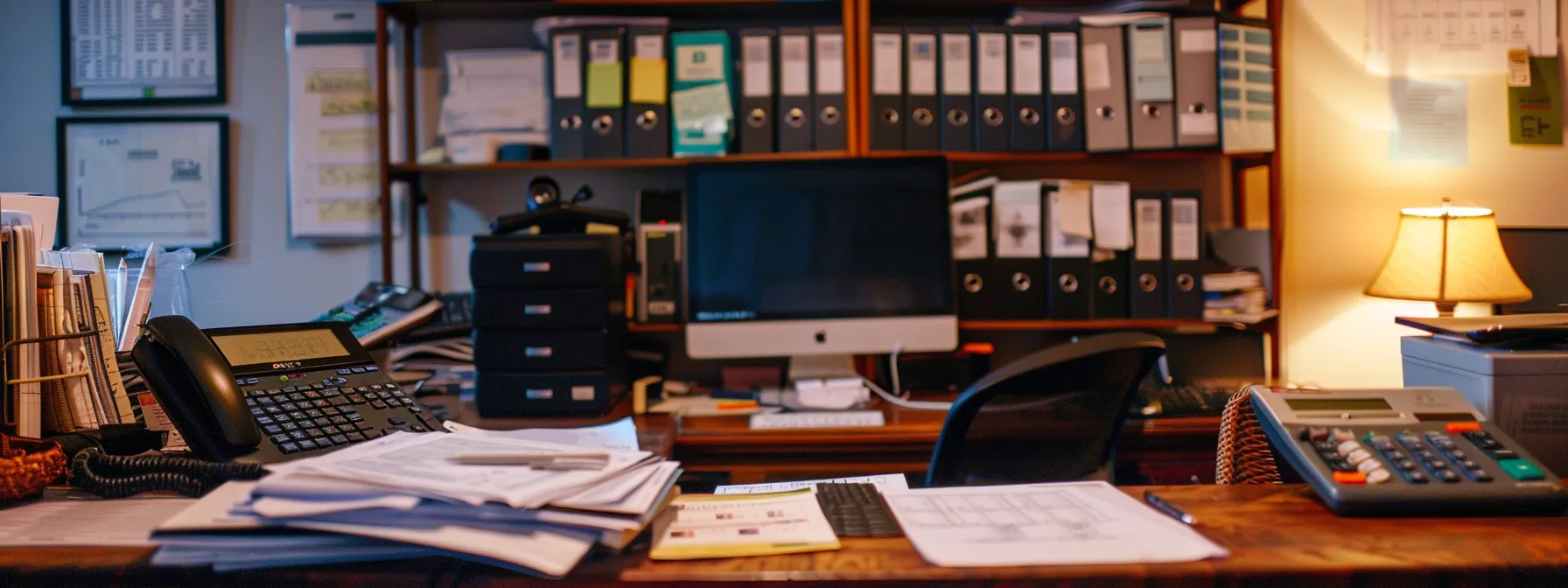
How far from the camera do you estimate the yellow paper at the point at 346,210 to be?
2496 mm

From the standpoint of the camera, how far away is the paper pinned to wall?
8.30 feet

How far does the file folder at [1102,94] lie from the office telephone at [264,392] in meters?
1.72

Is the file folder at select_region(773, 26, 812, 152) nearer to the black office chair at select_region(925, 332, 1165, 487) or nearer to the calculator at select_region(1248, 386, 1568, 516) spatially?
the black office chair at select_region(925, 332, 1165, 487)

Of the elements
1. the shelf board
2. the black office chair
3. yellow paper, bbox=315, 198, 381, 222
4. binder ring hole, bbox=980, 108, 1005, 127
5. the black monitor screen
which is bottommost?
the black office chair

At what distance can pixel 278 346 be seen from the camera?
3.46 feet

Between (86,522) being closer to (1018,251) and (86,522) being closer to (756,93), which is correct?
(756,93)

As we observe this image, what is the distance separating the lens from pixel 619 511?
64 cm

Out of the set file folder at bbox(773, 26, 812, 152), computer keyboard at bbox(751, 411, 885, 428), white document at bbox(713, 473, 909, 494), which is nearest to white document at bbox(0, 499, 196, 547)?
white document at bbox(713, 473, 909, 494)

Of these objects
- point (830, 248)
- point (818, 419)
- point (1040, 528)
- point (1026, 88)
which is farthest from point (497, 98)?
point (1040, 528)

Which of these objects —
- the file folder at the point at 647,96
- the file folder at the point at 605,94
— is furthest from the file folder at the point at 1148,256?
the file folder at the point at 605,94

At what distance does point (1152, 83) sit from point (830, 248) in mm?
882

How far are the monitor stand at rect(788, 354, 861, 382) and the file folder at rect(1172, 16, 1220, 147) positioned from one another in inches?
38.3

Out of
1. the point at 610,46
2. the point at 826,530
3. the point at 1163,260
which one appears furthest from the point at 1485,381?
the point at 610,46

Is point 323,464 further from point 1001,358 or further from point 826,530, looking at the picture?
point 1001,358
